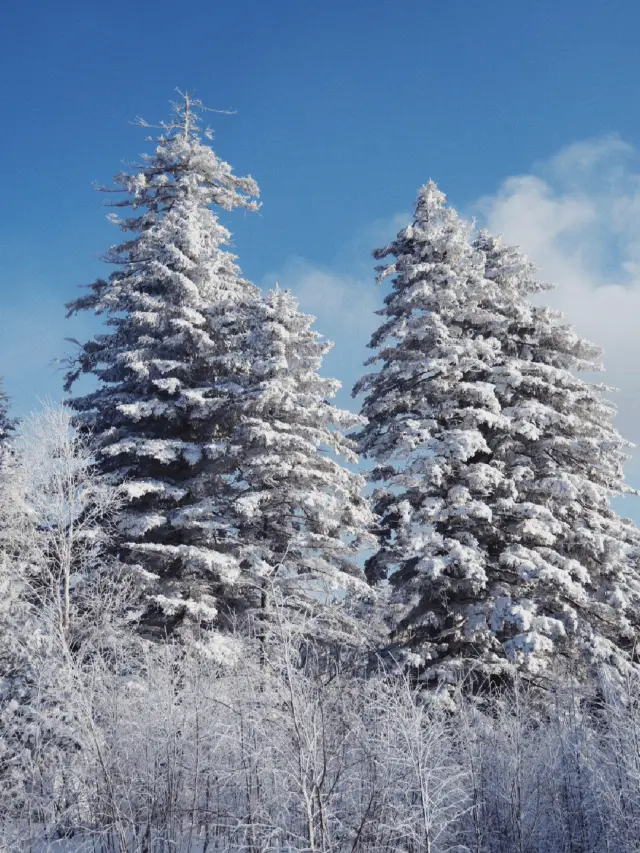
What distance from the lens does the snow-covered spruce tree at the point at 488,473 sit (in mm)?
16578

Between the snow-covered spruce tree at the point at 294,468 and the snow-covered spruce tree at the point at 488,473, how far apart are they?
4.30 feet

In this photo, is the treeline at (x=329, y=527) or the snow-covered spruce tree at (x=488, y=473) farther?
the snow-covered spruce tree at (x=488, y=473)

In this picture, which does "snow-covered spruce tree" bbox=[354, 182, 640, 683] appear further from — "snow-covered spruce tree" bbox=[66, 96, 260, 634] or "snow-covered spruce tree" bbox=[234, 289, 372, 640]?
"snow-covered spruce tree" bbox=[66, 96, 260, 634]

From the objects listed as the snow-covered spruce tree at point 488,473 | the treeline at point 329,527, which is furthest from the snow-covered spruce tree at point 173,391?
the snow-covered spruce tree at point 488,473

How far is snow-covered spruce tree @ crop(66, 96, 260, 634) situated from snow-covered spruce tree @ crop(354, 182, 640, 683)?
174 inches

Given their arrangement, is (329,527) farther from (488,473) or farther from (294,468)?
(488,473)

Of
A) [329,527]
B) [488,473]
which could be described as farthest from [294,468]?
[488,473]

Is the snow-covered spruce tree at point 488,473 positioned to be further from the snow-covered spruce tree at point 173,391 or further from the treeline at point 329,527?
the snow-covered spruce tree at point 173,391

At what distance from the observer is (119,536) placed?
60.8 ft

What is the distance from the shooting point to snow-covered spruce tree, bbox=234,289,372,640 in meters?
17.7

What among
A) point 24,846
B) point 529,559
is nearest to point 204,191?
point 529,559

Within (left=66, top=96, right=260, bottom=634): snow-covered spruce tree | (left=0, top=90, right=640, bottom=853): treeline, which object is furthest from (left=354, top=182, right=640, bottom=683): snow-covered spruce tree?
(left=66, top=96, right=260, bottom=634): snow-covered spruce tree

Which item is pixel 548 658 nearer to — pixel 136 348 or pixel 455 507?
Answer: pixel 455 507

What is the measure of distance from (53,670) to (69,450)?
6.82 meters
